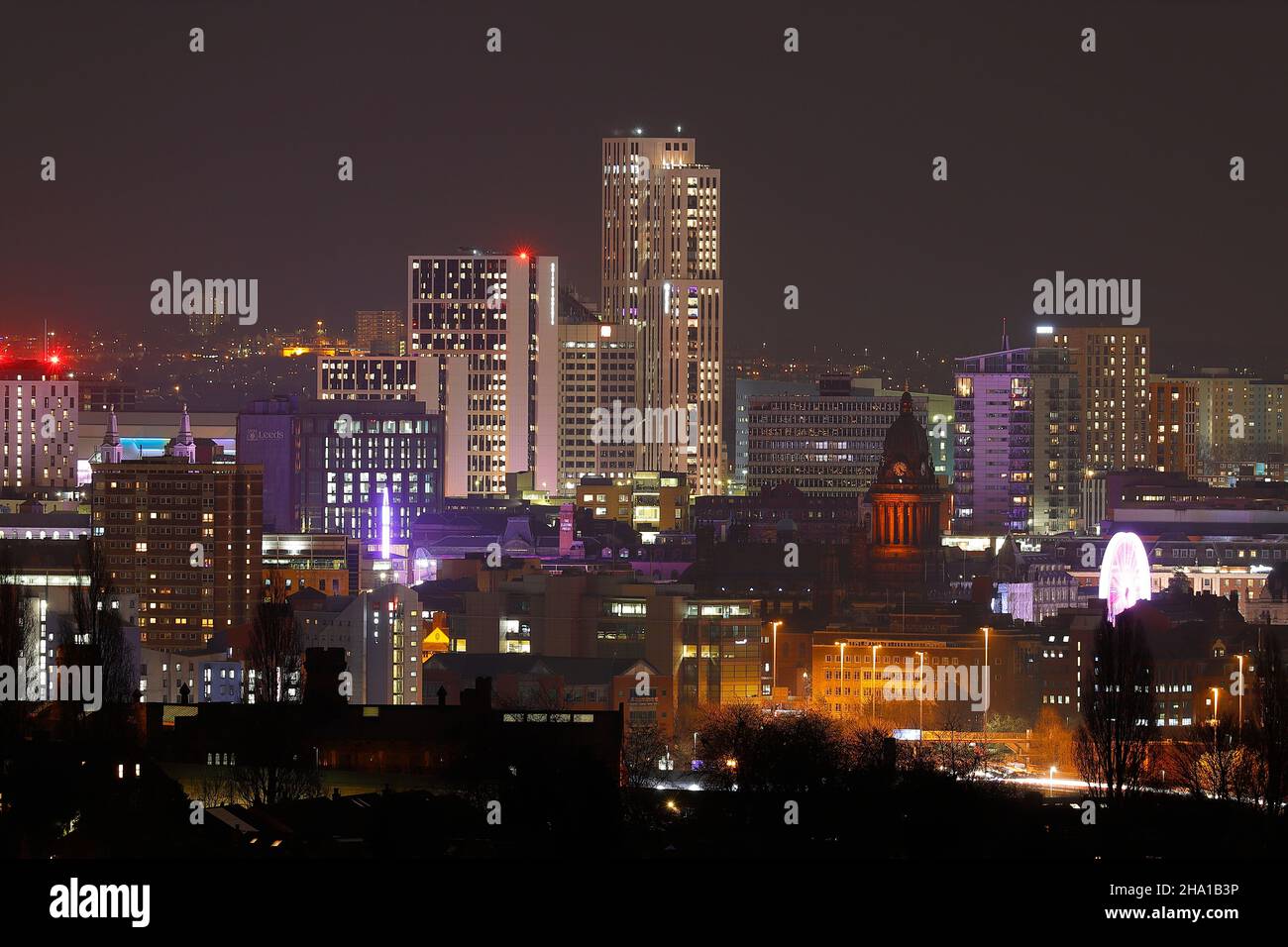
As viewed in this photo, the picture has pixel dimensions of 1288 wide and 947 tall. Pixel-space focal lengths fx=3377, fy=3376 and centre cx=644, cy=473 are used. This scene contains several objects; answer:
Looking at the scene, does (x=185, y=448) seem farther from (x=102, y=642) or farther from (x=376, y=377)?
(x=376, y=377)

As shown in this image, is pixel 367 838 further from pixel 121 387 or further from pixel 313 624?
pixel 121 387

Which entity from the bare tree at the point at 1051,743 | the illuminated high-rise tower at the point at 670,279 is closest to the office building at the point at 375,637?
the bare tree at the point at 1051,743

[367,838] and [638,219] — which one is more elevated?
[638,219]

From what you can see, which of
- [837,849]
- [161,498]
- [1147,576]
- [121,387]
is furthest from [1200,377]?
[837,849]

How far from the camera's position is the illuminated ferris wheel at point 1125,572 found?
98.2 m

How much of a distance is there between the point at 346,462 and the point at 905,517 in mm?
38988

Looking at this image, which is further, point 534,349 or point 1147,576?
point 534,349

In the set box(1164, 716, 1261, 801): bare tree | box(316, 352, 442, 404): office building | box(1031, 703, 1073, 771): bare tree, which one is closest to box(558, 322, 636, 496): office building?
box(316, 352, 442, 404): office building

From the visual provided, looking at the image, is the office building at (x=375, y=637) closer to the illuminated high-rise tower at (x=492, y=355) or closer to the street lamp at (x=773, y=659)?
the street lamp at (x=773, y=659)

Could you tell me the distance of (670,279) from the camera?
14438cm

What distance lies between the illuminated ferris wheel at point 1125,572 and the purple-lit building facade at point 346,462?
26030 millimetres

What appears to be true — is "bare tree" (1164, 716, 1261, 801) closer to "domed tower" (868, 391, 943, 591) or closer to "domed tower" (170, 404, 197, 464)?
"domed tower" (868, 391, 943, 591)
